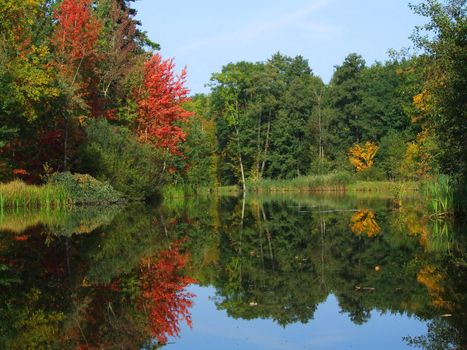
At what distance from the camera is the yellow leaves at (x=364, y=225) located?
14.3 m

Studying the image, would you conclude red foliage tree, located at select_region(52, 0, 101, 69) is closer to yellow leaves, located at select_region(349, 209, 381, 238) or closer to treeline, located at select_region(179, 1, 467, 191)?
yellow leaves, located at select_region(349, 209, 381, 238)

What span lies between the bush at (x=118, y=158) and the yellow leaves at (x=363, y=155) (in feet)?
112

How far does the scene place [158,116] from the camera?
34.8 metres

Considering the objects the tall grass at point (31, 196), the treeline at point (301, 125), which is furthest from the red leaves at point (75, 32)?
the treeline at point (301, 125)

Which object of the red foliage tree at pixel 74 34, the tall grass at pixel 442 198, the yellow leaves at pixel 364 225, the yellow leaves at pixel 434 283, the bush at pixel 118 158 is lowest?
the yellow leaves at pixel 364 225

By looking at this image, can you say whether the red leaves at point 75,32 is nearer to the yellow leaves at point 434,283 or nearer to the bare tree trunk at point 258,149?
the yellow leaves at point 434,283

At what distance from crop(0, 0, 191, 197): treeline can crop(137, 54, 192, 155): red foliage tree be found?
0.06m

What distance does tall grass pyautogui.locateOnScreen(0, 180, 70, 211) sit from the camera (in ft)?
72.5

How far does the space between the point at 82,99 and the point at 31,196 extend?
5.92m

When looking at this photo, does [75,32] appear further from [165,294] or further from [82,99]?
[165,294]

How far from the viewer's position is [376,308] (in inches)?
252

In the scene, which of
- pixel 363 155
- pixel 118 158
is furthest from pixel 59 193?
pixel 363 155

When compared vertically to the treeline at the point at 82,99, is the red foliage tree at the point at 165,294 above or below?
below

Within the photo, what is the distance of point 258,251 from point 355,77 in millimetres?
58315
